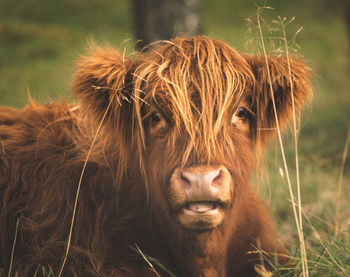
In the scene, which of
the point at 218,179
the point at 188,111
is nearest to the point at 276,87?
the point at 188,111

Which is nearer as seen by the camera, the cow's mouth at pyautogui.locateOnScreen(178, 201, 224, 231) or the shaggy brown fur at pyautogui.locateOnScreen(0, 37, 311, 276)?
the cow's mouth at pyautogui.locateOnScreen(178, 201, 224, 231)

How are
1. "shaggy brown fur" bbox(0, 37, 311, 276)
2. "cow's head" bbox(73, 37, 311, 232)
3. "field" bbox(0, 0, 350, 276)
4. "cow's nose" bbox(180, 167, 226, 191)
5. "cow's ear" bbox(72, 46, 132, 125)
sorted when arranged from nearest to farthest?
"cow's nose" bbox(180, 167, 226, 191) → "cow's head" bbox(73, 37, 311, 232) → "shaggy brown fur" bbox(0, 37, 311, 276) → "cow's ear" bbox(72, 46, 132, 125) → "field" bbox(0, 0, 350, 276)

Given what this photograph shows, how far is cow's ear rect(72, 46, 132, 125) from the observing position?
244 centimetres

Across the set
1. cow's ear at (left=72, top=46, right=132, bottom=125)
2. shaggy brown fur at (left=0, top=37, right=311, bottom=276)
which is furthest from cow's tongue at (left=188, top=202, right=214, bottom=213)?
cow's ear at (left=72, top=46, right=132, bottom=125)

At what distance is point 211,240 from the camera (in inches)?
92.2

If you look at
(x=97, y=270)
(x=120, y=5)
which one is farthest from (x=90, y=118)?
(x=120, y=5)

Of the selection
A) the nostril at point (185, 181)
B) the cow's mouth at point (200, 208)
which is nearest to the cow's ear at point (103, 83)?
the nostril at point (185, 181)

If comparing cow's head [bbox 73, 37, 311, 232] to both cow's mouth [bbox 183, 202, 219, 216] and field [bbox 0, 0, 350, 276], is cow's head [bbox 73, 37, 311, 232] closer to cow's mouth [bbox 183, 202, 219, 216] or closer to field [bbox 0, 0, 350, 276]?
cow's mouth [bbox 183, 202, 219, 216]

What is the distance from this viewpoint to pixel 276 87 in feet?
8.36

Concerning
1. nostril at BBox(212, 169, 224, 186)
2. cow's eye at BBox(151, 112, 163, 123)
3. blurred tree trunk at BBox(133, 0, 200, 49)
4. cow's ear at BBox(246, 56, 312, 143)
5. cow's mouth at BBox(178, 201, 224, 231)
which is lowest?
cow's mouth at BBox(178, 201, 224, 231)

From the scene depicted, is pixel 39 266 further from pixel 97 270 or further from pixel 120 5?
pixel 120 5

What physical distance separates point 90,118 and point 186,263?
934 mm

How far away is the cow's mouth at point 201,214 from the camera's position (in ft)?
6.73

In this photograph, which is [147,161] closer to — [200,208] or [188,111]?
[188,111]
